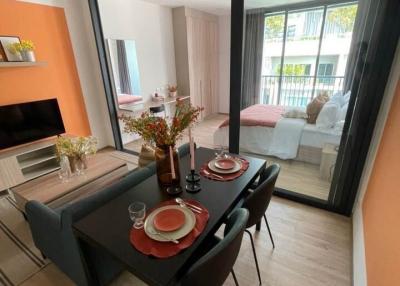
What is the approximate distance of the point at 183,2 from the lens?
13.0ft

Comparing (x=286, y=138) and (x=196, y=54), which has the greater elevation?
(x=196, y=54)

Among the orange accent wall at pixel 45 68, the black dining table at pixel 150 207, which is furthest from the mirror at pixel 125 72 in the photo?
the black dining table at pixel 150 207

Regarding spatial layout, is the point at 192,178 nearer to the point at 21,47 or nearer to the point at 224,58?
the point at 21,47

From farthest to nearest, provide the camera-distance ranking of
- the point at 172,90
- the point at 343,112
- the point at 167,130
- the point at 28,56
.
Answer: the point at 172,90 → the point at 28,56 → the point at 343,112 → the point at 167,130

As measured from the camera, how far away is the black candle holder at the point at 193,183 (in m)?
1.32

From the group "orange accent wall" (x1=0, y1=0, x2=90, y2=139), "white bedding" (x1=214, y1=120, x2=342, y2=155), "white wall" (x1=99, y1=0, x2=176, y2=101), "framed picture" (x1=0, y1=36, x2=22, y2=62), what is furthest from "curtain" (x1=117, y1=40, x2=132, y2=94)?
"white bedding" (x1=214, y1=120, x2=342, y2=155)

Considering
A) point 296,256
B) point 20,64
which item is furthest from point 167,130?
point 20,64

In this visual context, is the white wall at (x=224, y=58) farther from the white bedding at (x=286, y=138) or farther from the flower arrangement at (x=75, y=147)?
the flower arrangement at (x=75, y=147)

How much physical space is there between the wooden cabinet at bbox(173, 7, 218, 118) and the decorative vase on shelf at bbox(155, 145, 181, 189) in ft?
12.1

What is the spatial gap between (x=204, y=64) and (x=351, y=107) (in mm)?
3881

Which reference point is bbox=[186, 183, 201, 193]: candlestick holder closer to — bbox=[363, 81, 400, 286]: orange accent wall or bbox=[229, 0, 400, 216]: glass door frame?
bbox=[363, 81, 400, 286]: orange accent wall

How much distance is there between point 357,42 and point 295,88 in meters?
0.77

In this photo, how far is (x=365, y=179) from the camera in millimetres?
1831

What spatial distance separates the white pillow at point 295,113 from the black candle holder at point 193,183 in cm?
179
